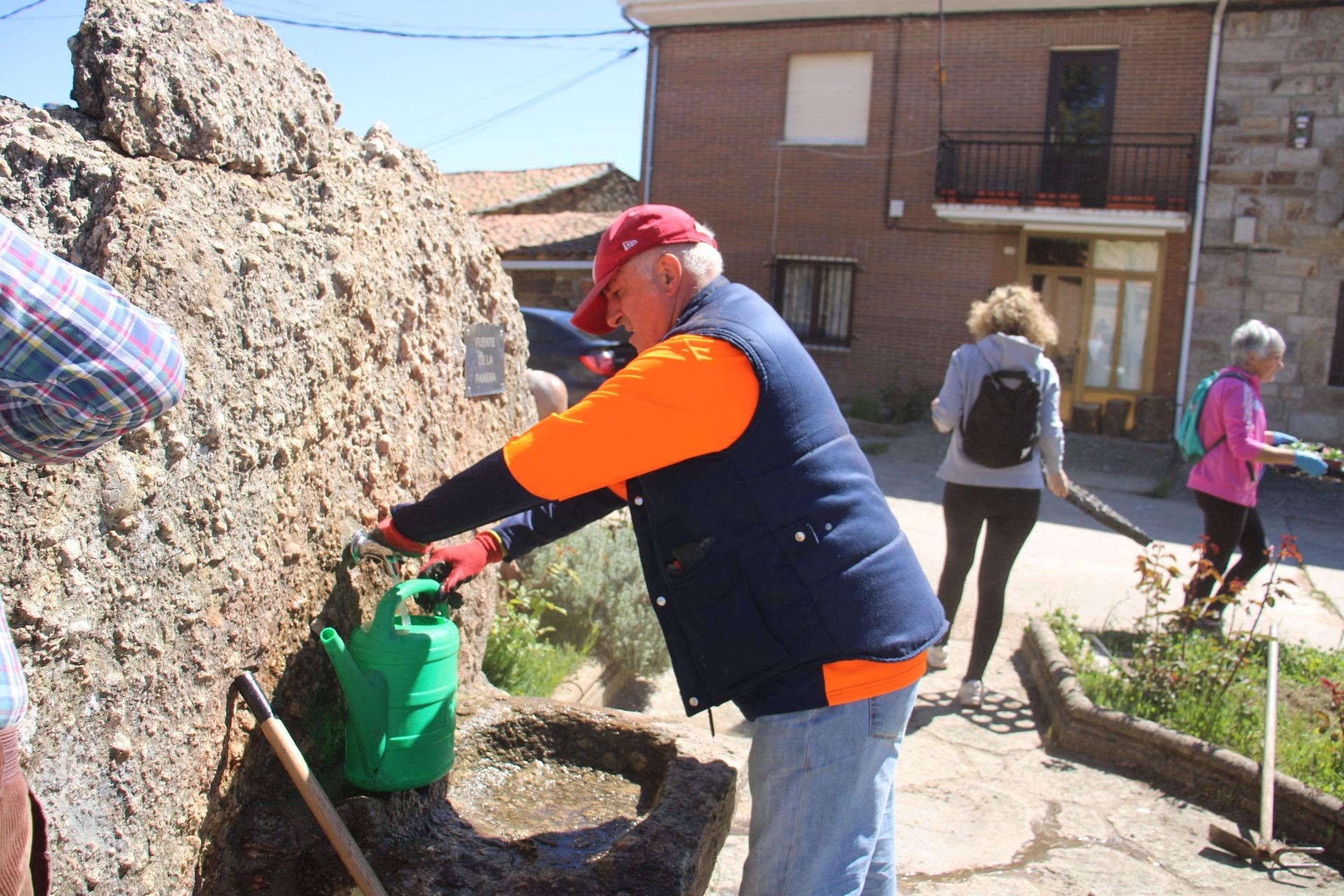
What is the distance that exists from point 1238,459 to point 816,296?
11.7 m

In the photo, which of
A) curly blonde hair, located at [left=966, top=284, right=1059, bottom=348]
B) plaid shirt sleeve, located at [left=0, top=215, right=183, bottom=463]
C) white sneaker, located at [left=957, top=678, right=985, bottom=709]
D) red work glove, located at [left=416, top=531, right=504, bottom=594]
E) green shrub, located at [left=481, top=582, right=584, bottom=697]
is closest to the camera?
plaid shirt sleeve, located at [left=0, top=215, right=183, bottom=463]

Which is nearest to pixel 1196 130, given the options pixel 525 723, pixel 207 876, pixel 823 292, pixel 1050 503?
pixel 823 292

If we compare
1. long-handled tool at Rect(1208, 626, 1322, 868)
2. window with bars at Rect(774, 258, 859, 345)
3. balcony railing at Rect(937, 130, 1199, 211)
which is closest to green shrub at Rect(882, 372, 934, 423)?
window with bars at Rect(774, 258, 859, 345)

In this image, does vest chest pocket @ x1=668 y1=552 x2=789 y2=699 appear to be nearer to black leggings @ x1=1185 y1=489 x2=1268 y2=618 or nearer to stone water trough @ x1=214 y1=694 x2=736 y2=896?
stone water trough @ x1=214 y1=694 x2=736 y2=896

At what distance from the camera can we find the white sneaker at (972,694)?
446 cm

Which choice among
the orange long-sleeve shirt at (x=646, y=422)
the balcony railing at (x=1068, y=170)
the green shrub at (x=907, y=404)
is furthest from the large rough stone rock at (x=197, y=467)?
the balcony railing at (x=1068, y=170)

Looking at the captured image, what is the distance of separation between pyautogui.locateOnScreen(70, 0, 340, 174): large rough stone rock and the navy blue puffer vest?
42.7 inches

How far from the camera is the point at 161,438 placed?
1.89m

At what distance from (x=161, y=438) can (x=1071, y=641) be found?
13.7 feet

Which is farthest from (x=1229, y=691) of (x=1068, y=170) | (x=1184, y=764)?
(x=1068, y=170)

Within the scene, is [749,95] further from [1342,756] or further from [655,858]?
[655,858]

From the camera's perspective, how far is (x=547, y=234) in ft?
57.6

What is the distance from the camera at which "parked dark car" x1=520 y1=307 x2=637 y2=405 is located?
9.42 meters

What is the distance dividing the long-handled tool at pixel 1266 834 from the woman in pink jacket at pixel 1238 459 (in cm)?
107
